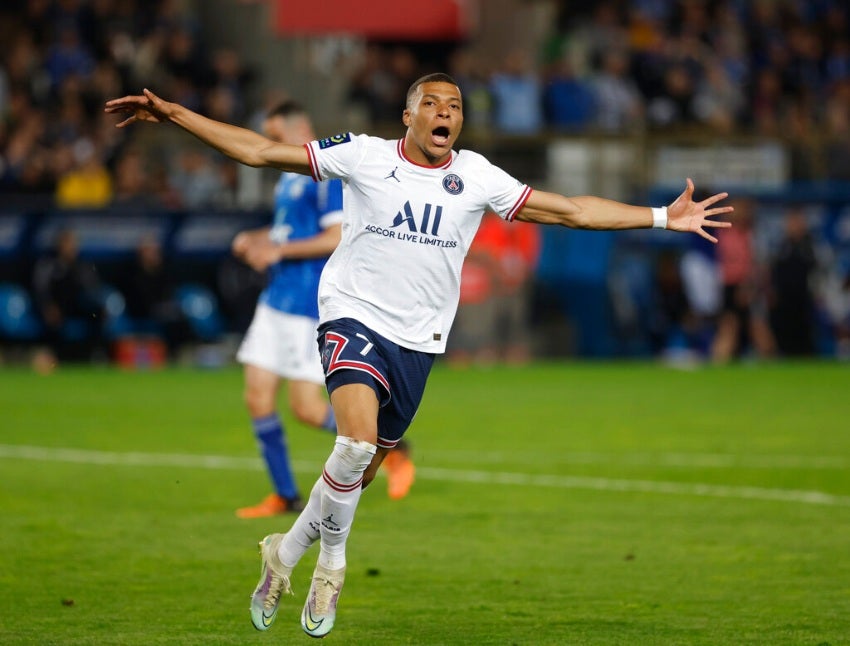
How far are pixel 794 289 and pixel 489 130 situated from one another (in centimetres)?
552

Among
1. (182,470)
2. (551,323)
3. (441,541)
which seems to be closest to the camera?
(441,541)

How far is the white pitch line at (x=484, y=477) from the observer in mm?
11477

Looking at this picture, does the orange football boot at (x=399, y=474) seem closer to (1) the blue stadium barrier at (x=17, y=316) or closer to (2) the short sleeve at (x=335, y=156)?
(2) the short sleeve at (x=335, y=156)

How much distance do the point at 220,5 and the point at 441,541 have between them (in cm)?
2375

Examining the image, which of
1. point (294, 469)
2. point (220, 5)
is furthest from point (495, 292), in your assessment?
point (294, 469)

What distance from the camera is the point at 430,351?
7453mm

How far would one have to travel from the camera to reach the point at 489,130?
26.4 metres

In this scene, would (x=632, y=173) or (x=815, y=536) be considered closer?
(x=815, y=536)

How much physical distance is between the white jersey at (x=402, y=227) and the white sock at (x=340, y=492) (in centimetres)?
61

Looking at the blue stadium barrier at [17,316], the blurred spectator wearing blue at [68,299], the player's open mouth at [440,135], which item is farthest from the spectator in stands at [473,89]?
the player's open mouth at [440,135]

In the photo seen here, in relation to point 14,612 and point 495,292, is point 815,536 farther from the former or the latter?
point 495,292

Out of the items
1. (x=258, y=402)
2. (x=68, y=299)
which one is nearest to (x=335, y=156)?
(x=258, y=402)

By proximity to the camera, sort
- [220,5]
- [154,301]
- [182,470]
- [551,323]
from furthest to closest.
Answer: [220,5], [551,323], [154,301], [182,470]

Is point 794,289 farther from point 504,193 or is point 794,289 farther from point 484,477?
point 504,193
